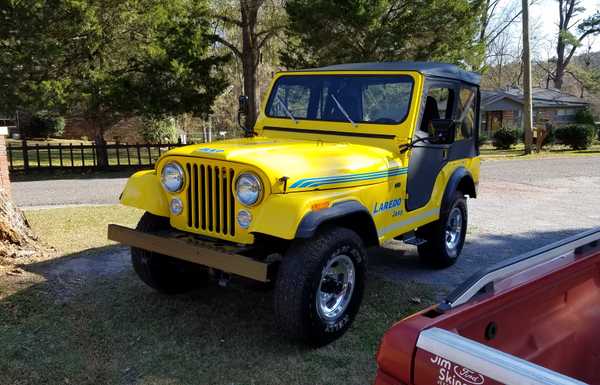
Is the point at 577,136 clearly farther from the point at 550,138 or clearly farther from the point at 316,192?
the point at 316,192

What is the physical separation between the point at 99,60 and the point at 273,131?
40.0 ft

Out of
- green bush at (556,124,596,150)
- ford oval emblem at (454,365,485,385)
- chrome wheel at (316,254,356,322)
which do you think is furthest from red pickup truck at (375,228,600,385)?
green bush at (556,124,596,150)

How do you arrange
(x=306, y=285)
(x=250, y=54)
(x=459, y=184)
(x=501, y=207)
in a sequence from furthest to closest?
(x=250, y=54) → (x=501, y=207) → (x=459, y=184) → (x=306, y=285)

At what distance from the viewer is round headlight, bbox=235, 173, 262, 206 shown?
3441mm

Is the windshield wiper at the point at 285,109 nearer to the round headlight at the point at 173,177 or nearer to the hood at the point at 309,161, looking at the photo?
the hood at the point at 309,161

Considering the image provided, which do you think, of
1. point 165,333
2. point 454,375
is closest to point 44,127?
point 165,333

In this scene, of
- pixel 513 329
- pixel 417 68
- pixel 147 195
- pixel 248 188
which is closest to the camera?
pixel 513 329

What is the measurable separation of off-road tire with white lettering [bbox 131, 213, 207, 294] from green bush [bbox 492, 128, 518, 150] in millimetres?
26014

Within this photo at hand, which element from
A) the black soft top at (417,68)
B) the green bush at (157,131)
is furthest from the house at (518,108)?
the black soft top at (417,68)

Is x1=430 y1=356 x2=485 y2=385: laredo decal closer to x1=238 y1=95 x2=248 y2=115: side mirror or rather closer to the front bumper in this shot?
the front bumper

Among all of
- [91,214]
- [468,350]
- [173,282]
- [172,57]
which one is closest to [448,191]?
[173,282]

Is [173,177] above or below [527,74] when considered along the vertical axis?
below

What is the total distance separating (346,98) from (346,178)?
1.39 meters

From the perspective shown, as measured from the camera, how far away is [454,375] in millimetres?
1523
